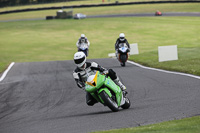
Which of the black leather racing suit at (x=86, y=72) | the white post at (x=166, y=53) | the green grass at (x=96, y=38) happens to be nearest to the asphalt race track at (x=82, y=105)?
the black leather racing suit at (x=86, y=72)

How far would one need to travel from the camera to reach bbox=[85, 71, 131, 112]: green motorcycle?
8.39 meters

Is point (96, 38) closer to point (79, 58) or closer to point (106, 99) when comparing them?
point (79, 58)

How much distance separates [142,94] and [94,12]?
7065 cm

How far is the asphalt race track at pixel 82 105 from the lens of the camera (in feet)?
25.6

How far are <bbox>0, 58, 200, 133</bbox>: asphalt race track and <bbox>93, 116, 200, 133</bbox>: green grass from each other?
1.50 ft

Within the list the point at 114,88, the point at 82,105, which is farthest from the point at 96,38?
Answer: the point at 114,88

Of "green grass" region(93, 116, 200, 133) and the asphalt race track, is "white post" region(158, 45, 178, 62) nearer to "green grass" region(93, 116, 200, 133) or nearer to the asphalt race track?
the asphalt race track

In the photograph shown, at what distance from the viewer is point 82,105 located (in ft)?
34.4

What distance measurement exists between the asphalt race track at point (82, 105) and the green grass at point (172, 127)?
46cm

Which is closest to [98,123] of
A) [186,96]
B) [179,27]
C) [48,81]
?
[186,96]

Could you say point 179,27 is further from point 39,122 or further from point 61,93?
point 39,122

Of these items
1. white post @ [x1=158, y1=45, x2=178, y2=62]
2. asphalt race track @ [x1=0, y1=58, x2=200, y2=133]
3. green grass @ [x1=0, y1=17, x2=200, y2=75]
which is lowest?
green grass @ [x1=0, y1=17, x2=200, y2=75]

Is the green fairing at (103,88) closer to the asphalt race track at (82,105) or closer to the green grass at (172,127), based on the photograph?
the asphalt race track at (82,105)

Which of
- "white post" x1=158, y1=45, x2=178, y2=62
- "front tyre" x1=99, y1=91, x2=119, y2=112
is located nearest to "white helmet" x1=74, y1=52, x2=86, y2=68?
"front tyre" x1=99, y1=91, x2=119, y2=112
